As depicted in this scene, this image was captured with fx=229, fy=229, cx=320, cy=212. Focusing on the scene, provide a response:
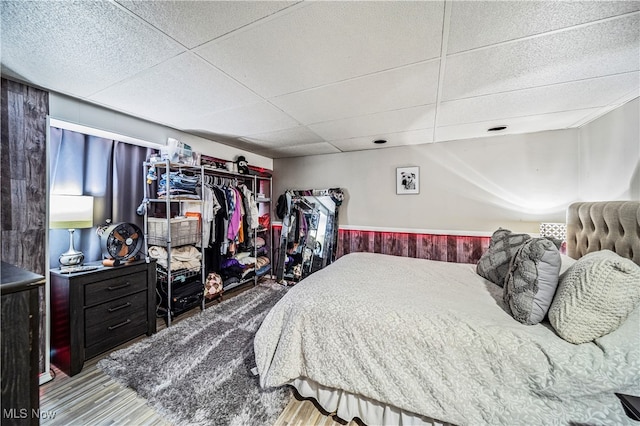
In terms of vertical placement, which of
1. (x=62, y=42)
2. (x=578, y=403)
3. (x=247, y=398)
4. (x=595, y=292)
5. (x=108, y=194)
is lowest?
(x=247, y=398)

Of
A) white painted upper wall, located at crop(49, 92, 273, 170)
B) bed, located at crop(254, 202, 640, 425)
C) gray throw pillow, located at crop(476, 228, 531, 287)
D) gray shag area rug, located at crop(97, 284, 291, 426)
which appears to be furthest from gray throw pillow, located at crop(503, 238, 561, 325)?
white painted upper wall, located at crop(49, 92, 273, 170)

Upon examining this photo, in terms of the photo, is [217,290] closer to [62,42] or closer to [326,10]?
[62,42]

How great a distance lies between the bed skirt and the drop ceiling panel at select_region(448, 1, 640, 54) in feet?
6.51

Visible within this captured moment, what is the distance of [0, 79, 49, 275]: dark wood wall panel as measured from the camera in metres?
1.58

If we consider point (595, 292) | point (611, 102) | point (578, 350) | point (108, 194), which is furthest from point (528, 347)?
point (108, 194)

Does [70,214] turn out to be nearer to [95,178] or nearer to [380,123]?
[95,178]

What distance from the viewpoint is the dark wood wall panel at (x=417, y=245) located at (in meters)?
2.91

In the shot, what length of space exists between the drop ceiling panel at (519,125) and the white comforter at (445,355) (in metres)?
1.71

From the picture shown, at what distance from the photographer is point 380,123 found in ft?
7.87

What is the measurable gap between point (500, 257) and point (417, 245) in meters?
1.32

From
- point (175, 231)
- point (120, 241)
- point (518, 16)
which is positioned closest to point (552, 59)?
point (518, 16)

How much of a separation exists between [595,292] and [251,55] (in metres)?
2.10

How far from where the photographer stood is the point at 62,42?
1.20 metres

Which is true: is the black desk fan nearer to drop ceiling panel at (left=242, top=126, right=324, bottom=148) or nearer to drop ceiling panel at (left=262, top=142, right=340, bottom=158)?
drop ceiling panel at (left=242, top=126, right=324, bottom=148)
